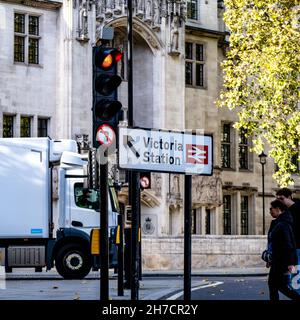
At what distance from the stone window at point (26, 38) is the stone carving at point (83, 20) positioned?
165 cm

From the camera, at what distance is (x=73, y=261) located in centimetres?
2877

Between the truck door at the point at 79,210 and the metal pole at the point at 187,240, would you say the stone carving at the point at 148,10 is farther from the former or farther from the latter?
the metal pole at the point at 187,240

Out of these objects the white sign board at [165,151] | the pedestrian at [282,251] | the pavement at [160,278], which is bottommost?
the pavement at [160,278]

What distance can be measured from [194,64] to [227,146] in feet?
15.1

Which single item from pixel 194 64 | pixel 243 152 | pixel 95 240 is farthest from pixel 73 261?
pixel 243 152

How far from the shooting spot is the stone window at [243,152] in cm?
5084

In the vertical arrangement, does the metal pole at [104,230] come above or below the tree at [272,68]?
below

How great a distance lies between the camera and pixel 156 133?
1434 centimetres

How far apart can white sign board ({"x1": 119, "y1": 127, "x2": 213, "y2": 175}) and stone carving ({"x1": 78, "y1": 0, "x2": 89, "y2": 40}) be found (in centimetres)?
2752

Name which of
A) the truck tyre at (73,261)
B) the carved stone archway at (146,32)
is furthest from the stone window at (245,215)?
the truck tyre at (73,261)

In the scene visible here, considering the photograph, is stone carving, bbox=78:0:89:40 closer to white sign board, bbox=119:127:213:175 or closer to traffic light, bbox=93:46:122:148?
traffic light, bbox=93:46:122:148

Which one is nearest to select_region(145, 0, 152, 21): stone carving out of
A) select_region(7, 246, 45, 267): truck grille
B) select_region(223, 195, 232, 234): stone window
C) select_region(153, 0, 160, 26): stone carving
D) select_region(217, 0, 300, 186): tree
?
select_region(153, 0, 160, 26): stone carving

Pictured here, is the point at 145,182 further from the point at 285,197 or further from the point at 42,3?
the point at 42,3

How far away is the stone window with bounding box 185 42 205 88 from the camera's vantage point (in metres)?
47.7
